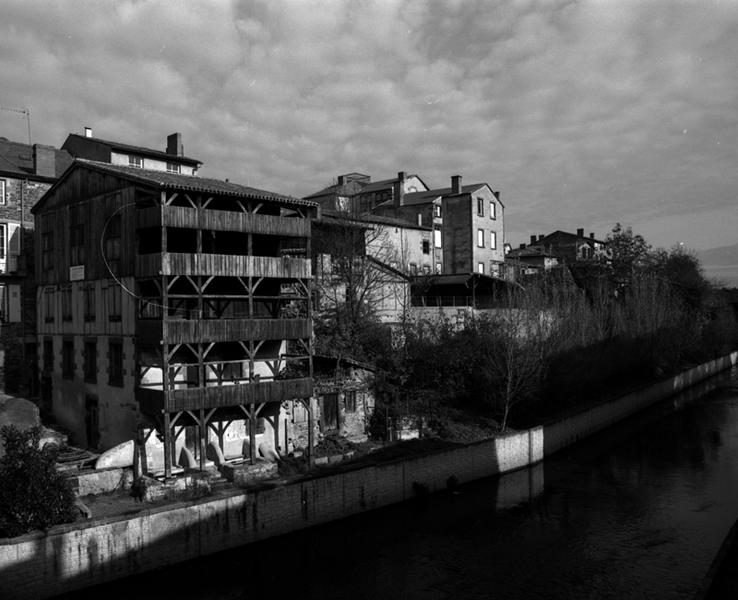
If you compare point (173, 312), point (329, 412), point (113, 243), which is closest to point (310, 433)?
point (329, 412)

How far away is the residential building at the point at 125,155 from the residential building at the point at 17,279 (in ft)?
13.9

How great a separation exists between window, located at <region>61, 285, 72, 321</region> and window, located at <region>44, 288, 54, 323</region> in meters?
1.32

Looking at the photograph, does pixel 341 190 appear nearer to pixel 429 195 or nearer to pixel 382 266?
pixel 429 195

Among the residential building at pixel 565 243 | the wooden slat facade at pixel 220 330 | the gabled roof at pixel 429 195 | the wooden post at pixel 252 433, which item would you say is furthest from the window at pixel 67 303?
the residential building at pixel 565 243

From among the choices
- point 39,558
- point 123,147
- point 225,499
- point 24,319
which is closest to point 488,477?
point 225,499

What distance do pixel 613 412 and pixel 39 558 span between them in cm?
3419

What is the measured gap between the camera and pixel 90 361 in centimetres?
2872

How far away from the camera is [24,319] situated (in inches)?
1319

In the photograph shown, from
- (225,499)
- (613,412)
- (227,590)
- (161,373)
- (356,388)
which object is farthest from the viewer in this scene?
(613,412)

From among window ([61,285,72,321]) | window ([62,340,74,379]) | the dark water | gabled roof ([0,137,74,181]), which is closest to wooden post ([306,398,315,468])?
the dark water

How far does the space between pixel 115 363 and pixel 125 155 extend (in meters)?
16.7

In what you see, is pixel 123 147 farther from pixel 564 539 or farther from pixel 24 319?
pixel 564 539

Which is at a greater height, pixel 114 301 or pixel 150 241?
pixel 150 241

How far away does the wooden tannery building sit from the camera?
24531 millimetres
